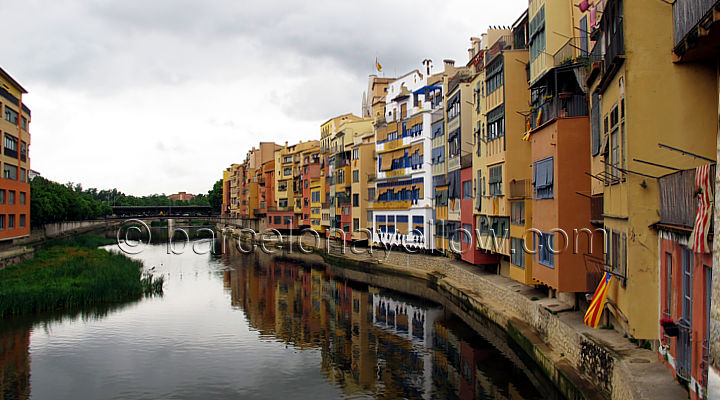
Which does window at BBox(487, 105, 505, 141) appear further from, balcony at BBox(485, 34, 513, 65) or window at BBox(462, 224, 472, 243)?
window at BBox(462, 224, 472, 243)

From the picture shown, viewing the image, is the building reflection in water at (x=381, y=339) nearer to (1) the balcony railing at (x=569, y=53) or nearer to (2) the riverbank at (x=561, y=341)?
(2) the riverbank at (x=561, y=341)

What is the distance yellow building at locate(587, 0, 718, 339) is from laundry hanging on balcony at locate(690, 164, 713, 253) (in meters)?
3.01

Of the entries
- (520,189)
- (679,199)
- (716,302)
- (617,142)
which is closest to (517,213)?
(520,189)

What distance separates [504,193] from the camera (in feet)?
87.4

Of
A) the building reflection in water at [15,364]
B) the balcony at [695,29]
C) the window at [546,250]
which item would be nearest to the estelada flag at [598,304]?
the window at [546,250]

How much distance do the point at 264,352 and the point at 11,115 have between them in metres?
36.4

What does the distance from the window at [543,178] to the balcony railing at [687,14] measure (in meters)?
8.37

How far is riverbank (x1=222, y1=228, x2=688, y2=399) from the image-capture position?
1265cm

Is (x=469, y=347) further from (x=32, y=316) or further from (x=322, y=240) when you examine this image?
(x=322, y=240)

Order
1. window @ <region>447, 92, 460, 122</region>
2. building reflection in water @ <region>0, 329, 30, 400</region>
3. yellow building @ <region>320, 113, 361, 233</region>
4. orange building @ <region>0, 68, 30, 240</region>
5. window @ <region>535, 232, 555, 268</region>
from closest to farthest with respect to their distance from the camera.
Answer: building reflection in water @ <region>0, 329, 30, 400</region> → window @ <region>535, 232, 555, 268</region> → window @ <region>447, 92, 460, 122</region> → orange building @ <region>0, 68, 30, 240</region> → yellow building @ <region>320, 113, 361, 233</region>

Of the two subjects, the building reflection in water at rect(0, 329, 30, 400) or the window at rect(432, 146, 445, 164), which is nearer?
the building reflection in water at rect(0, 329, 30, 400)

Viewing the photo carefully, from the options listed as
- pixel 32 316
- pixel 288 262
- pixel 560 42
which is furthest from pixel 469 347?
pixel 288 262

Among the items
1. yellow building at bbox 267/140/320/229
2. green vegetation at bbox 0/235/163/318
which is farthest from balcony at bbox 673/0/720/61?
yellow building at bbox 267/140/320/229

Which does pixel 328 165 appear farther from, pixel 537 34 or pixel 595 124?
pixel 595 124
